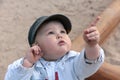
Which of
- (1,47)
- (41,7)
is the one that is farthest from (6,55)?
(41,7)

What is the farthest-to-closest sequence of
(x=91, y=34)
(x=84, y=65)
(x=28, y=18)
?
1. (x=28, y=18)
2. (x=84, y=65)
3. (x=91, y=34)

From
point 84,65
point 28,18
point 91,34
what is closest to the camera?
point 91,34

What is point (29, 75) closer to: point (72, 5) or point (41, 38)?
point (41, 38)

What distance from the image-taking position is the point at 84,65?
1.48m

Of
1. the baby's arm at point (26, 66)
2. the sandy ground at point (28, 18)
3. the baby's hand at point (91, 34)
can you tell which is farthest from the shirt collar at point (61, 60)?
the sandy ground at point (28, 18)

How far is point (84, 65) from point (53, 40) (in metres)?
0.17

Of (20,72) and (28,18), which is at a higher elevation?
(20,72)

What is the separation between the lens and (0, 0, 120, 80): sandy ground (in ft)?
8.30

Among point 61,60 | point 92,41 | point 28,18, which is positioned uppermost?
point 92,41

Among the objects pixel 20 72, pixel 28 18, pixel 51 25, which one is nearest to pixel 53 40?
pixel 51 25

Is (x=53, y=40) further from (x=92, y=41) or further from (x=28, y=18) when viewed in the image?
(x=28, y=18)

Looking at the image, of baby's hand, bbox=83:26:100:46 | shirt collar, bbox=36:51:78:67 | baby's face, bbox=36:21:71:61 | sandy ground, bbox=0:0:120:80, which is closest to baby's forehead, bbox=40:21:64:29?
baby's face, bbox=36:21:71:61

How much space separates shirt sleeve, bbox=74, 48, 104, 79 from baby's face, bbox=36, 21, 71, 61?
0.07 m

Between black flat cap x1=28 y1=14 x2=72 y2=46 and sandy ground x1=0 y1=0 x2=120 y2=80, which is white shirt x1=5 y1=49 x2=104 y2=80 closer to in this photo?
black flat cap x1=28 y1=14 x2=72 y2=46
